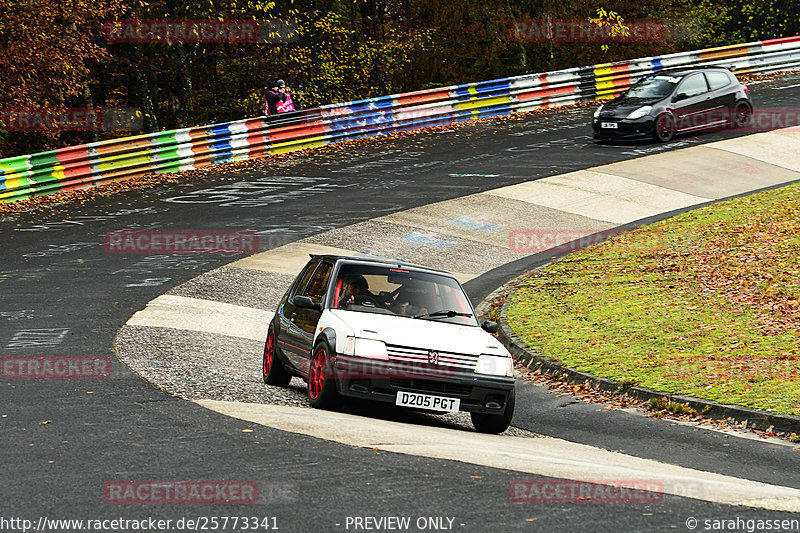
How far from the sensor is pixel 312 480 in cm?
643

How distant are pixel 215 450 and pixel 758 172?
2007 centimetres

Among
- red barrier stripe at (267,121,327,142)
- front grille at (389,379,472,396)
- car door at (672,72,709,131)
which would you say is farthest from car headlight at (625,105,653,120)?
front grille at (389,379,472,396)

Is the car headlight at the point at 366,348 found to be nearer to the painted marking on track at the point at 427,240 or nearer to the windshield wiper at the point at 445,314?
the windshield wiper at the point at 445,314

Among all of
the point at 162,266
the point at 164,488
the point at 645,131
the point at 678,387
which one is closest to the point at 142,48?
the point at 645,131

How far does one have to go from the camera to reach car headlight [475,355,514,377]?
8929mm

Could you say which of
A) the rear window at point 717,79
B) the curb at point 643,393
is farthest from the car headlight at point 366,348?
the rear window at point 717,79

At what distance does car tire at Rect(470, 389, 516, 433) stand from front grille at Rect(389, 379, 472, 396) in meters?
0.44

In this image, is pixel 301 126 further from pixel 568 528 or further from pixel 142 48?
pixel 568 528

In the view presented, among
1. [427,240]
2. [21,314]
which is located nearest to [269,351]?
[21,314]

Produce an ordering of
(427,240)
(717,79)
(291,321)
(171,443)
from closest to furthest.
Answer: (171,443), (291,321), (427,240), (717,79)

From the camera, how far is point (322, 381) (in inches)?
357

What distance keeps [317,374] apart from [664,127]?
19380 millimetres

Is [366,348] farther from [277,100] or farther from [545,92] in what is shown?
[545,92]

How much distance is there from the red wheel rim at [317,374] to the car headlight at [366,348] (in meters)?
0.41
